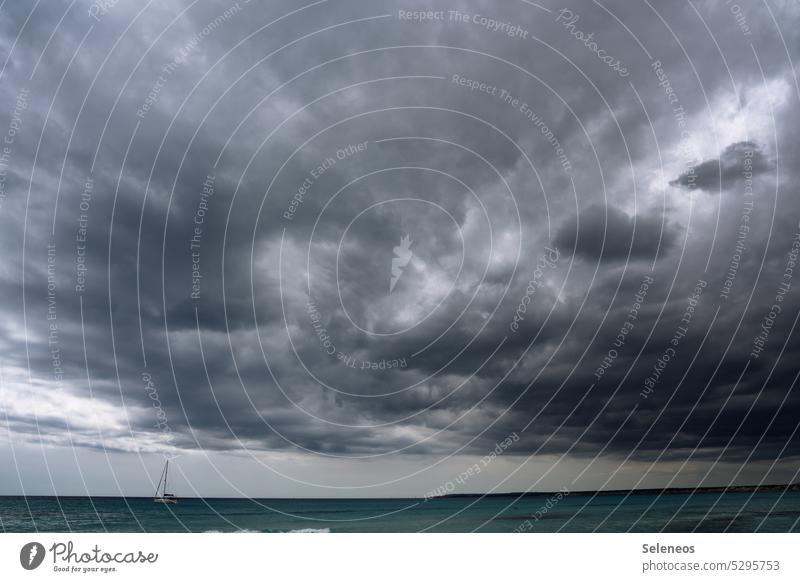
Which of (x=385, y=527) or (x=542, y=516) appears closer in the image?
(x=385, y=527)

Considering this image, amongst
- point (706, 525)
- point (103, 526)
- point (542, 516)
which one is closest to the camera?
point (706, 525)
